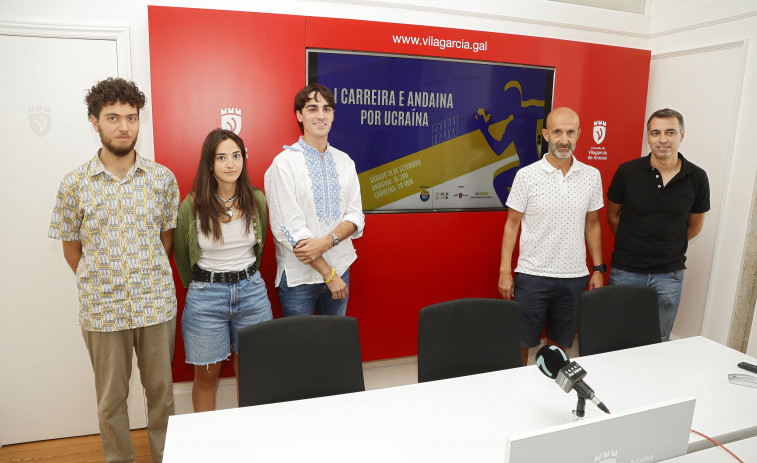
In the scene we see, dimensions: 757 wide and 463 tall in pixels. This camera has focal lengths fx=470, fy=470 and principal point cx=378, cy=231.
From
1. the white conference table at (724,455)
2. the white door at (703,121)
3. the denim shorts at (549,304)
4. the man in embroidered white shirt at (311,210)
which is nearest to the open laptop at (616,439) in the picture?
the white conference table at (724,455)

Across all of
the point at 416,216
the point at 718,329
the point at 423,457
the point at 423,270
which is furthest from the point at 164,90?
the point at 718,329

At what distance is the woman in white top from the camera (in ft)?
7.95

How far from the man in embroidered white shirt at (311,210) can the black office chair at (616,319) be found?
1.31 meters

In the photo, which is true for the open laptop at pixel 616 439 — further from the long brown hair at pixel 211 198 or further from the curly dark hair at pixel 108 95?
the curly dark hair at pixel 108 95

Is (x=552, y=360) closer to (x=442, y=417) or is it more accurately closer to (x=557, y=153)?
(x=442, y=417)

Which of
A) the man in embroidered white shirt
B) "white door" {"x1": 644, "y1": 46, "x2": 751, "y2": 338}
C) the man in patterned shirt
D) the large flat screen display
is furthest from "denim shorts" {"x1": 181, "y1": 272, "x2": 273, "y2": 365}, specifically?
"white door" {"x1": 644, "y1": 46, "x2": 751, "y2": 338}

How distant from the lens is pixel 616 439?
122cm

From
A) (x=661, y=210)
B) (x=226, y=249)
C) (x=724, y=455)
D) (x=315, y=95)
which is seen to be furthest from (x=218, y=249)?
(x=661, y=210)

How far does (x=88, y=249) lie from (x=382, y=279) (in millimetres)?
1825

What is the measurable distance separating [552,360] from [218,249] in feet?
5.63

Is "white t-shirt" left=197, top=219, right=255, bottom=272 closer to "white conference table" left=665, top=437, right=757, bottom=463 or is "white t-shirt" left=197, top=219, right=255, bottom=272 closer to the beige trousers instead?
the beige trousers

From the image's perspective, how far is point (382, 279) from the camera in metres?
3.37

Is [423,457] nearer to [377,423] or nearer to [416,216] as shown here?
[377,423]

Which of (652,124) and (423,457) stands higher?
(652,124)
